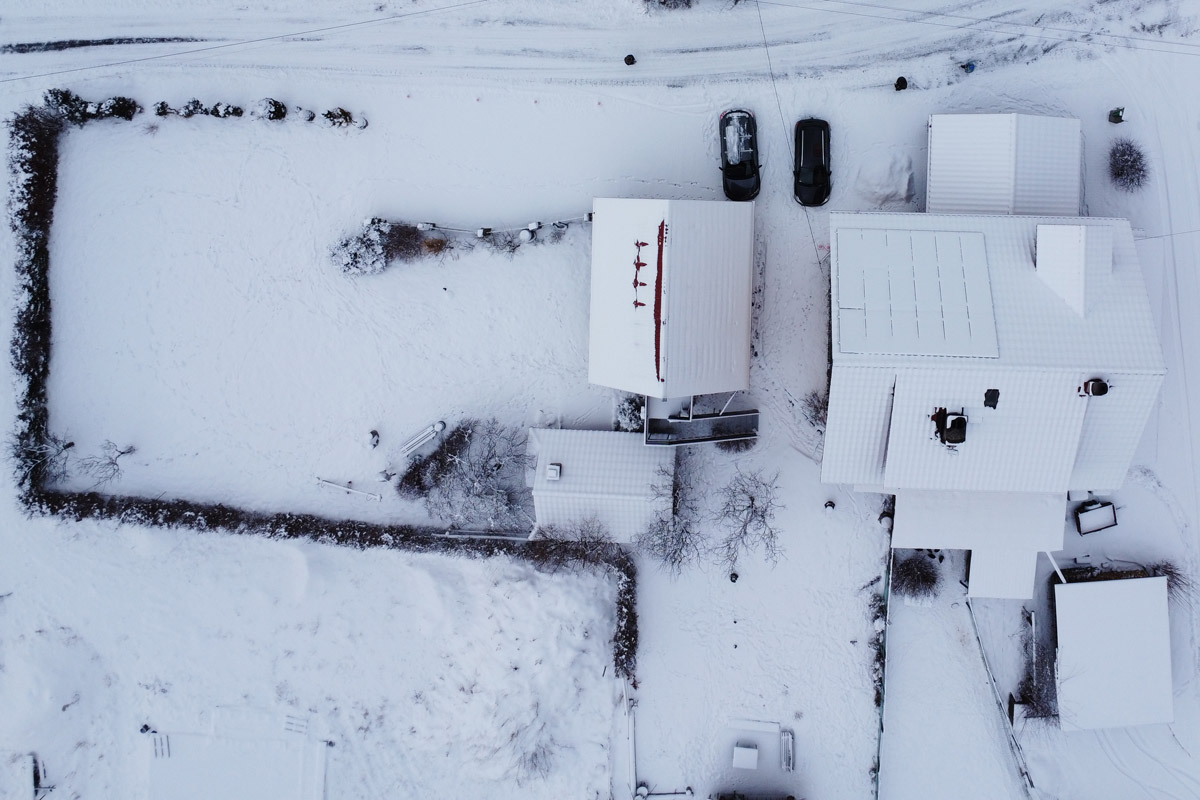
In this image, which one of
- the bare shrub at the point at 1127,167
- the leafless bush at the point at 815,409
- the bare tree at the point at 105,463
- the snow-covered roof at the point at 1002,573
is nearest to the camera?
the snow-covered roof at the point at 1002,573

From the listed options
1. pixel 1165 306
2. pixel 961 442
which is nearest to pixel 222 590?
pixel 961 442

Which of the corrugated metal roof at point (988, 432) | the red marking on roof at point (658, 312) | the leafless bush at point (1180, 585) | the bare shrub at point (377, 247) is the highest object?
the bare shrub at point (377, 247)

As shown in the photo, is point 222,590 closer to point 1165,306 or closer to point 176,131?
point 176,131

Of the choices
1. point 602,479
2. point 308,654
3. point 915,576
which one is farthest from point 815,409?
point 308,654

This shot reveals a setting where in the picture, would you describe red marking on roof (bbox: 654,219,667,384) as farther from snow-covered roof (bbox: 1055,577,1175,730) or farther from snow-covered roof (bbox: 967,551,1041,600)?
snow-covered roof (bbox: 1055,577,1175,730)

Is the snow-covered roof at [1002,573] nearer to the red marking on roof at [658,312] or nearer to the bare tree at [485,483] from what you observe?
the red marking on roof at [658,312]

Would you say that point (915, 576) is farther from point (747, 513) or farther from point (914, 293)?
point (914, 293)

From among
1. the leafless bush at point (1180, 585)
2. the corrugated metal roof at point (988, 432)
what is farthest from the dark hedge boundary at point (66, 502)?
the leafless bush at point (1180, 585)

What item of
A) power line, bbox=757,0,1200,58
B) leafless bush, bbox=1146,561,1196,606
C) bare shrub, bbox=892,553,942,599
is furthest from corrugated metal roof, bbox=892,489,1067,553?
power line, bbox=757,0,1200,58

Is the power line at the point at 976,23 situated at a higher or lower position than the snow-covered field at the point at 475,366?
higher
